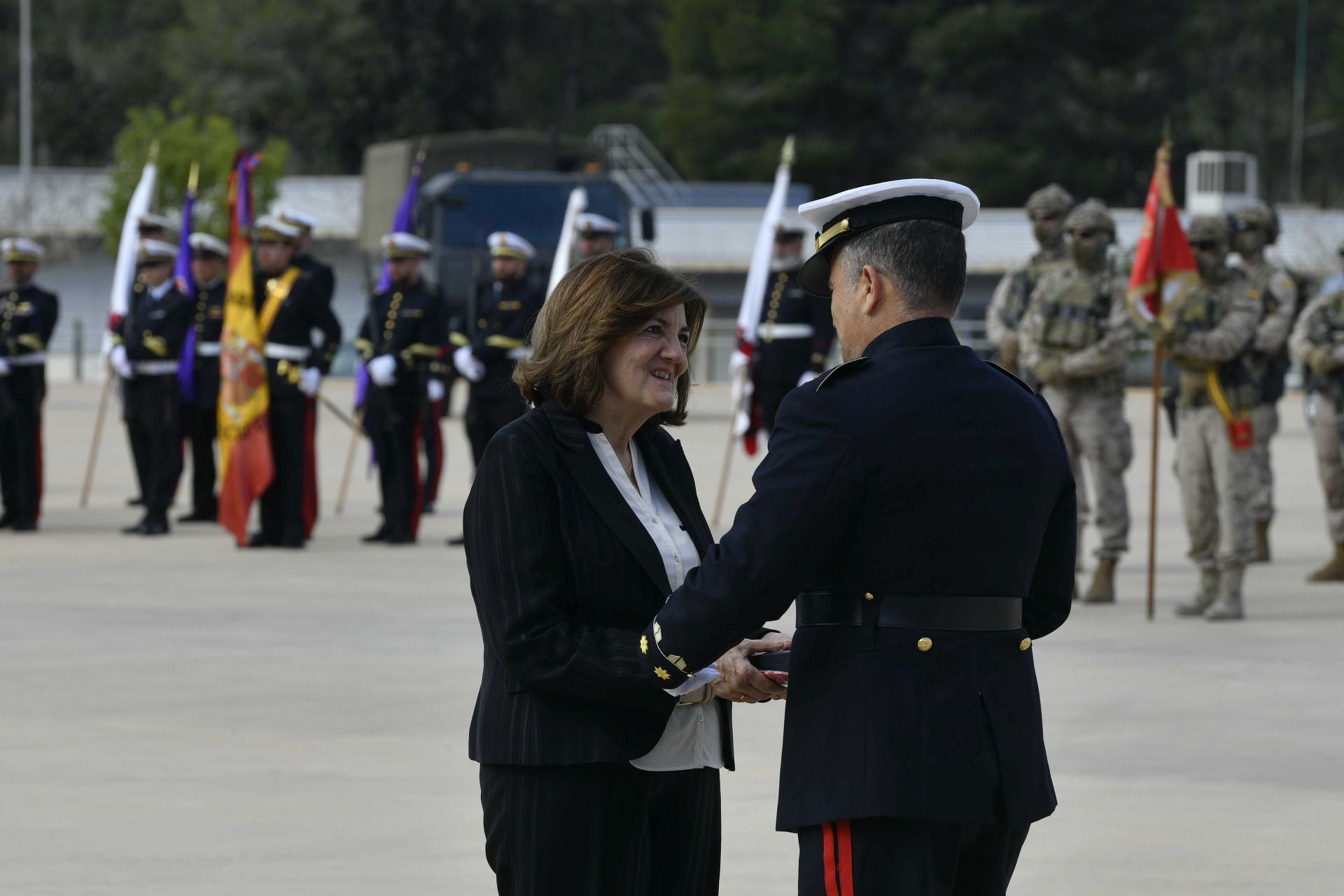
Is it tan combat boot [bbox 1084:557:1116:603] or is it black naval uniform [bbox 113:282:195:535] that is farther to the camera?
black naval uniform [bbox 113:282:195:535]

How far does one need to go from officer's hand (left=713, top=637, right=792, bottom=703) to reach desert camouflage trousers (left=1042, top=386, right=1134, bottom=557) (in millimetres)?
7739

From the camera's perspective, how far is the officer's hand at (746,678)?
366cm

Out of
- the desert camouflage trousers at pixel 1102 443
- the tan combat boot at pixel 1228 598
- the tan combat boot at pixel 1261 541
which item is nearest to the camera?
the tan combat boot at pixel 1228 598

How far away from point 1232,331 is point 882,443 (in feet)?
26.1

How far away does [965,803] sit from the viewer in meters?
3.44

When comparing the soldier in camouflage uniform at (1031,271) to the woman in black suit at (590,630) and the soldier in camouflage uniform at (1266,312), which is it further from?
the woman in black suit at (590,630)

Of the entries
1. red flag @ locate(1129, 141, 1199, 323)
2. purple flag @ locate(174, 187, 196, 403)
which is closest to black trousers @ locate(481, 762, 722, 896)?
red flag @ locate(1129, 141, 1199, 323)

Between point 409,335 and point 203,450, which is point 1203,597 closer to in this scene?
point 409,335

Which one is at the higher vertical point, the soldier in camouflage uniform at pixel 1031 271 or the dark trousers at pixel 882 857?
the soldier in camouflage uniform at pixel 1031 271

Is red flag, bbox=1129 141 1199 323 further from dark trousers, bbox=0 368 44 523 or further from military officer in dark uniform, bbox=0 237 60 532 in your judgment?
dark trousers, bbox=0 368 44 523

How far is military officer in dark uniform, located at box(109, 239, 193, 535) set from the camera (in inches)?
583

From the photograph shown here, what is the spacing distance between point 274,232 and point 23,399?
8.21 feet

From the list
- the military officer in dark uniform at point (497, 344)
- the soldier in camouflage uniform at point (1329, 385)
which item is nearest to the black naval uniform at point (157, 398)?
the military officer in dark uniform at point (497, 344)

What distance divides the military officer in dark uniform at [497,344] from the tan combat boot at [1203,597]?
527 cm
